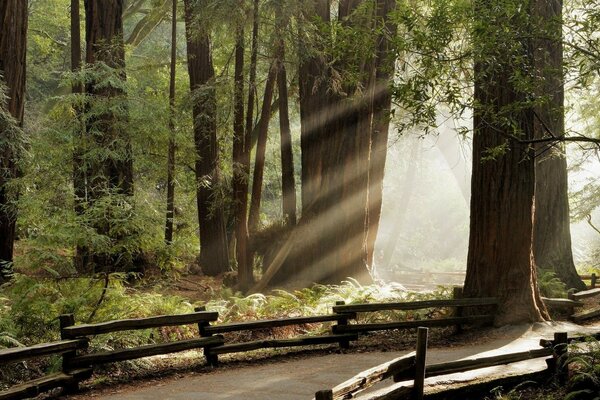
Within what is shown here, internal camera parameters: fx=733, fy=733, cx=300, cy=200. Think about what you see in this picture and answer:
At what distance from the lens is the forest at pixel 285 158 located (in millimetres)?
11109

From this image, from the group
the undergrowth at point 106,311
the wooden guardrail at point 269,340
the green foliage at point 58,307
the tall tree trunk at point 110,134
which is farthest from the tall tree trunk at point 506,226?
the tall tree trunk at point 110,134

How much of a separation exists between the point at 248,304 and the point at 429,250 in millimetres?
52747

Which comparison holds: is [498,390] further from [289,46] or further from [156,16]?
[156,16]

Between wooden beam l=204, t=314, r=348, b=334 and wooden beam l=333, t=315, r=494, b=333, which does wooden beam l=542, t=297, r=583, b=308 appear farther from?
wooden beam l=204, t=314, r=348, b=334

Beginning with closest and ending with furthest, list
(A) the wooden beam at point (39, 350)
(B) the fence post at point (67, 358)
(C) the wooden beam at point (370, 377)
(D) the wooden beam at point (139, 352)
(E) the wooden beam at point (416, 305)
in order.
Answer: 1. (C) the wooden beam at point (370, 377)
2. (A) the wooden beam at point (39, 350)
3. (B) the fence post at point (67, 358)
4. (D) the wooden beam at point (139, 352)
5. (E) the wooden beam at point (416, 305)

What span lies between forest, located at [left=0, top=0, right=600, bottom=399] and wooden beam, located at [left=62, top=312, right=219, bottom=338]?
973mm

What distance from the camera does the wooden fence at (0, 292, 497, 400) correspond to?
9.09m

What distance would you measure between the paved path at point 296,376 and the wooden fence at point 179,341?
432 millimetres

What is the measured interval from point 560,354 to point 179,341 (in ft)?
18.4

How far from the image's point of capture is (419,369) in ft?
29.0

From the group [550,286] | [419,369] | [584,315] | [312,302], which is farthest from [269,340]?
[550,286]

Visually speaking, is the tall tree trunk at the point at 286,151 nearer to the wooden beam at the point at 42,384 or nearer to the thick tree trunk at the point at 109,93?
the thick tree trunk at the point at 109,93

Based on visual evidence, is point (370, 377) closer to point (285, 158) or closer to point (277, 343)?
point (277, 343)

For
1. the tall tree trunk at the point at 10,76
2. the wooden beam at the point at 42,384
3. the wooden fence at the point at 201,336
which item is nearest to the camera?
the wooden beam at the point at 42,384
